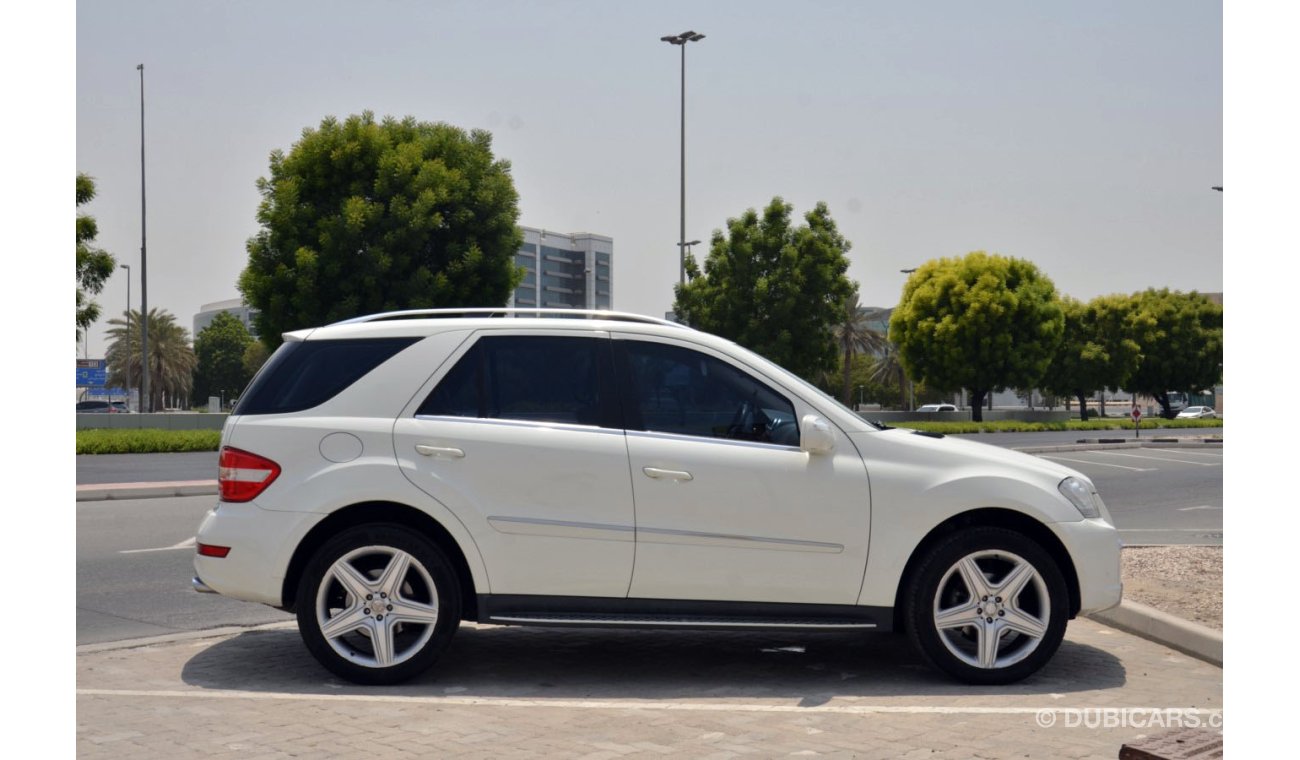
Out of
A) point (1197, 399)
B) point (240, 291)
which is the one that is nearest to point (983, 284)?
point (240, 291)

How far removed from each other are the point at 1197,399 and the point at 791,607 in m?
135

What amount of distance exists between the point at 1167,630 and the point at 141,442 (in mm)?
27261

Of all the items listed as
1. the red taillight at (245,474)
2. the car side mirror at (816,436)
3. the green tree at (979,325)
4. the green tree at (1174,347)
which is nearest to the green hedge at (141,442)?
the red taillight at (245,474)

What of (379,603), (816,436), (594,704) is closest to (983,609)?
(816,436)

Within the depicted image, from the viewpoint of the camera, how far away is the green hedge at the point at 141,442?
2972cm

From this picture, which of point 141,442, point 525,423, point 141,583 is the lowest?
point 141,583

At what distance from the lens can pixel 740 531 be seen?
6.24 m

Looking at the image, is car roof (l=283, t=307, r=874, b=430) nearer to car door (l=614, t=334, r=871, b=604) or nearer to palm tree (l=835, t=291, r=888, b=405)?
car door (l=614, t=334, r=871, b=604)

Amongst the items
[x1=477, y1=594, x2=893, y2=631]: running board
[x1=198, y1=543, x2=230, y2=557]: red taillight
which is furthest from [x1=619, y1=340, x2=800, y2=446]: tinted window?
[x1=198, y1=543, x2=230, y2=557]: red taillight

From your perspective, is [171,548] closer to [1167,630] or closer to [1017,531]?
[1017,531]

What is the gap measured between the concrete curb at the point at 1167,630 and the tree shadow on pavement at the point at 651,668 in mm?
437

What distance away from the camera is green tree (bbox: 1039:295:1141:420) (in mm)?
79062

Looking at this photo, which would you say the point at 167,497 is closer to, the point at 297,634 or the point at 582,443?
the point at 297,634

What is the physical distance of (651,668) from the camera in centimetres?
676
